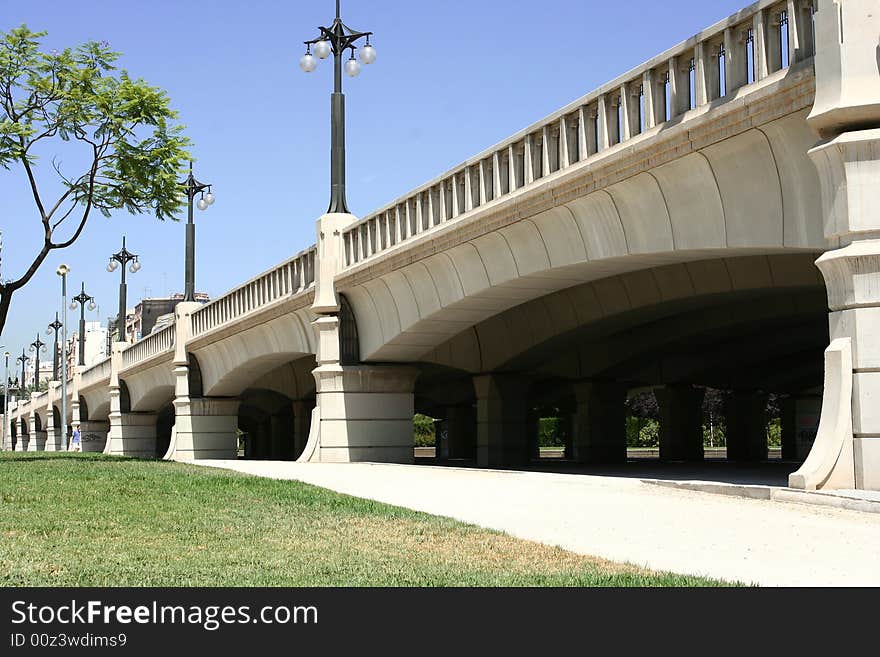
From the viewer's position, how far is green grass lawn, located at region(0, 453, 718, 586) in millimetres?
7355

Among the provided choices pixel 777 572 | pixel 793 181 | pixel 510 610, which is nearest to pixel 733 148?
pixel 793 181

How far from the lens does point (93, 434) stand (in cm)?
7312

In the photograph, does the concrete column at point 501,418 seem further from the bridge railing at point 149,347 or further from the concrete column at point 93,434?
the concrete column at point 93,434

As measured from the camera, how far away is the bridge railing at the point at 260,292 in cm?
2847

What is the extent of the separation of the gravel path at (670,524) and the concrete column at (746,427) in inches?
978

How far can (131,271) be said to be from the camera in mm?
57094

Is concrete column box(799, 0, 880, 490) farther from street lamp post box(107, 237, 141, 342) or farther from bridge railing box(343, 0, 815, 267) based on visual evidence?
street lamp post box(107, 237, 141, 342)

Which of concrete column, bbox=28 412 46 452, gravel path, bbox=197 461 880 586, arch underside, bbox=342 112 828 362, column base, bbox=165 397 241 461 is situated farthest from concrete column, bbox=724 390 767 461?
concrete column, bbox=28 412 46 452

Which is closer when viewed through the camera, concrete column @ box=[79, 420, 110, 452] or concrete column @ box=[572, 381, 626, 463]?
concrete column @ box=[572, 381, 626, 463]

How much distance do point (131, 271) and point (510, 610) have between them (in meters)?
53.8

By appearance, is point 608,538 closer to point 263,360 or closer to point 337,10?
point 337,10

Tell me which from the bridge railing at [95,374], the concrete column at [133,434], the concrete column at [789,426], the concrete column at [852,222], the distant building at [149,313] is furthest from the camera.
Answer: the distant building at [149,313]

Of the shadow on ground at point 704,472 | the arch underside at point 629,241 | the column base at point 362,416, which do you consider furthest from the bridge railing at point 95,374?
the shadow on ground at point 704,472

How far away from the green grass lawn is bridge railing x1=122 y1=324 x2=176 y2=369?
29.7 metres
